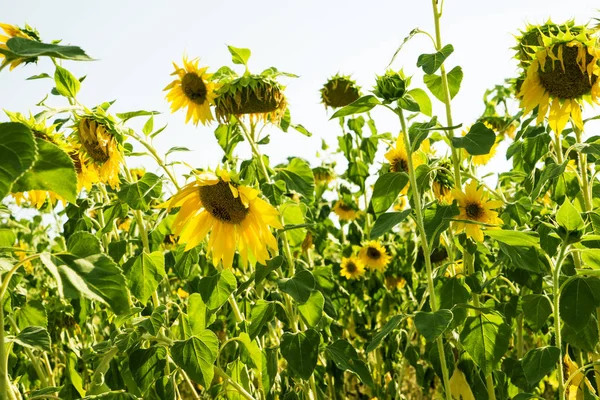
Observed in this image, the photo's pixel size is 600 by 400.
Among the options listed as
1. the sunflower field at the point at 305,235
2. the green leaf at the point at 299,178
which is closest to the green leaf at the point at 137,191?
the sunflower field at the point at 305,235

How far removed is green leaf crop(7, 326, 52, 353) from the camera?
120 centimetres

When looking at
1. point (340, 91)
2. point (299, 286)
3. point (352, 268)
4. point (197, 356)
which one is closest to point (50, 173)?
point (197, 356)

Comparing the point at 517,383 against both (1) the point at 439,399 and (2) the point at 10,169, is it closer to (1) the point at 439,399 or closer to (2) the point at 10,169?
(1) the point at 439,399

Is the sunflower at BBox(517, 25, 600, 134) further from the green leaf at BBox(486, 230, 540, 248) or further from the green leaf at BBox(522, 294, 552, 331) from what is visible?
the green leaf at BBox(486, 230, 540, 248)

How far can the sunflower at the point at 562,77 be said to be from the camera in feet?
5.45

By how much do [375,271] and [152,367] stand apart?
1.85m

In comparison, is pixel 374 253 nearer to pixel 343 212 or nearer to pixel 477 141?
pixel 343 212

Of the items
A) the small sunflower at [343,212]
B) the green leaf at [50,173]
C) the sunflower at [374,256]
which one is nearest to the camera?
the green leaf at [50,173]

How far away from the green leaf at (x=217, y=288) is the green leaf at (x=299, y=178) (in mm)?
350

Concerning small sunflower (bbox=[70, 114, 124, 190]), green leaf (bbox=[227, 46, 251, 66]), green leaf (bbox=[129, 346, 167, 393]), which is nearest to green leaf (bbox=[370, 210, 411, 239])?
green leaf (bbox=[129, 346, 167, 393])

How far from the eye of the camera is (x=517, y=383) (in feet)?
5.77

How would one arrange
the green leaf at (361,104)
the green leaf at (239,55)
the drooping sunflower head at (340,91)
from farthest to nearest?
A: the drooping sunflower head at (340,91)
the green leaf at (239,55)
the green leaf at (361,104)

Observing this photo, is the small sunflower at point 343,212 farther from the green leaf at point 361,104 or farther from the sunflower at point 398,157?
the green leaf at point 361,104

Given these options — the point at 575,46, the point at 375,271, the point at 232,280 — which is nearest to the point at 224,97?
the point at 232,280
